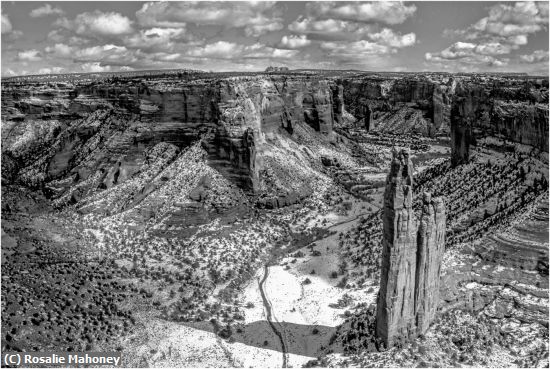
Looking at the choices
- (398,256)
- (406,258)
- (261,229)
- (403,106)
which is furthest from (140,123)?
(403,106)

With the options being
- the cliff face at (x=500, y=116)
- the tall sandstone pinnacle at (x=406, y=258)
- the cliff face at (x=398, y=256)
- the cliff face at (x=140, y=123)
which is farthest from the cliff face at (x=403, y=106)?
the cliff face at (x=398, y=256)

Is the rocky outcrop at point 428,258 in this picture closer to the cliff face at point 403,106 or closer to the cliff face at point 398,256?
the cliff face at point 398,256

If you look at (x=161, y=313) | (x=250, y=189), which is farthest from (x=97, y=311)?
(x=250, y=189)

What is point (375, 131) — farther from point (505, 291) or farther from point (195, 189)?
point (505, 291)

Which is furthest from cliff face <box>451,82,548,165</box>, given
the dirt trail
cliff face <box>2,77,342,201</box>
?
the dirt trail

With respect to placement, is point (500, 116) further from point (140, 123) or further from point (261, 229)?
point (140, 123)

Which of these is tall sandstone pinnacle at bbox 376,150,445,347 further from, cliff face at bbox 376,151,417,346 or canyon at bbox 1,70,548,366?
canyon at bbox 1,70,548,366
